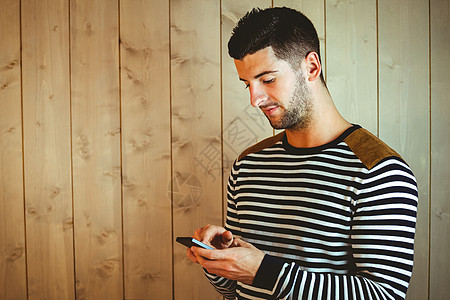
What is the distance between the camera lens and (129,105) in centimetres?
143

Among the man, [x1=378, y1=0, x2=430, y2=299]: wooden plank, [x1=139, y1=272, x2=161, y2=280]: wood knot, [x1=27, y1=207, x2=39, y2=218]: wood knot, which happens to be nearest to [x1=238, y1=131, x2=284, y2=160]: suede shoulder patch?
the man

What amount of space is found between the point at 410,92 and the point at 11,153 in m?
1.64

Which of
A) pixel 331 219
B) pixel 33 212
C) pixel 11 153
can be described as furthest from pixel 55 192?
pixel 331 219

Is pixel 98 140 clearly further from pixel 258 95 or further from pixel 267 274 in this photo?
pixel 267 274

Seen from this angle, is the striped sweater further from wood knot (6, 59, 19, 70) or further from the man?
wood knot (6, 59, 19, 70)

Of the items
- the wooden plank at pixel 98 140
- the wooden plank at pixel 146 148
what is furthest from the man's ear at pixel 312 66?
the wooden plank at pixel 98 140

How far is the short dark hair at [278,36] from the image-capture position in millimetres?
951

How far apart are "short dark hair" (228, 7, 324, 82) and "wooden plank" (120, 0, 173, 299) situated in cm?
51

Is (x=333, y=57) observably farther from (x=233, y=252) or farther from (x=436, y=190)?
(x=233, y=252)

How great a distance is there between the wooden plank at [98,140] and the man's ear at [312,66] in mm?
816

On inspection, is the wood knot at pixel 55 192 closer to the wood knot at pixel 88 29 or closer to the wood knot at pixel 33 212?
the wood knot at pixel 33 212

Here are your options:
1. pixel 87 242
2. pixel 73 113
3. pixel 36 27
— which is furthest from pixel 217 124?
pixel 36 27

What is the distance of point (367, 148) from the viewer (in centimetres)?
87

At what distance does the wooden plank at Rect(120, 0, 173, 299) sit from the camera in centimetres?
141
